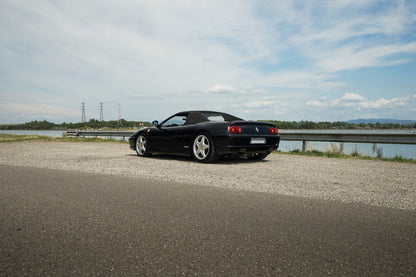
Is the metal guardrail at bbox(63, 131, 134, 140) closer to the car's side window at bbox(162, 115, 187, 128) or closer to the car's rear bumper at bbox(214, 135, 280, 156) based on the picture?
the car's side window at bbox(162, 115, 187, 128)

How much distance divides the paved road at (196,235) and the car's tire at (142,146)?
532 centimetres

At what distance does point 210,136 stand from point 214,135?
0.14 m

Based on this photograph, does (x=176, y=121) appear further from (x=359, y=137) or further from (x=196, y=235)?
(x=359, y=137)

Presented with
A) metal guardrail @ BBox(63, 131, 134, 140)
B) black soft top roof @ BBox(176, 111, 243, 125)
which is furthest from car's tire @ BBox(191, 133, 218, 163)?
metal guardrail @ BBox(63, 131, 134, 140)

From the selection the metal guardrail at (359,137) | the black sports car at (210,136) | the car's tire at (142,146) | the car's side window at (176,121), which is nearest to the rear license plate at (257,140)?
the black sports car at (210,136)

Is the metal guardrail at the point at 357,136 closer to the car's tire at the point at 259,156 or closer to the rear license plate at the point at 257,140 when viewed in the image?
the car's tire at the point at 259,156

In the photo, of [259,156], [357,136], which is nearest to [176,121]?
[259,156]

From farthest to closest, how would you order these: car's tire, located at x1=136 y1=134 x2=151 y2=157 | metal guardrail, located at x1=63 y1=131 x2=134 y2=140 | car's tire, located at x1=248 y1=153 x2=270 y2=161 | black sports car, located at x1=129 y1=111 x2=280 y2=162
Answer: metal guardrail, located at x1=63 y1=131 x2=134 y2=140, car's tire, located at x1=136 y1=134 x2=151 y2=157, car's tire, located at x1=248 y1=153 x2=270 y2=161, black sports car, located at x1=129 y1=111 x2=280 y2=162

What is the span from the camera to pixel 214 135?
25.6ft

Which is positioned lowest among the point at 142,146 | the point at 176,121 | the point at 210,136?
the point at 142,146

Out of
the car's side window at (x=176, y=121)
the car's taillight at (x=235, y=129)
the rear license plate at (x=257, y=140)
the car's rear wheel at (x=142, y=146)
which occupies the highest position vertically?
the car's side window at (x=176, y=121)

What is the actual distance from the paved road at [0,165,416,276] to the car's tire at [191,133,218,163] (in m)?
3.44

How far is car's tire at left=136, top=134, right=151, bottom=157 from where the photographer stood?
32.1ft

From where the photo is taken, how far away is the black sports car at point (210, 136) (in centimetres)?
771
